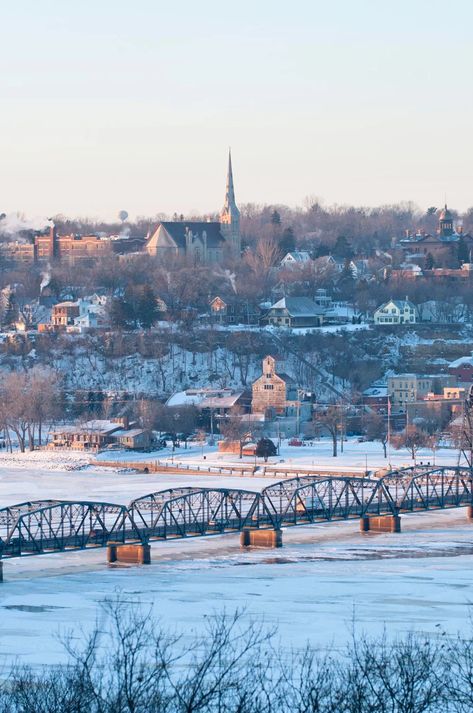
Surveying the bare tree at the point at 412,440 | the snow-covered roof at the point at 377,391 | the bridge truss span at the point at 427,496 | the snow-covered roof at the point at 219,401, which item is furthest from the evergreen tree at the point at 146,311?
the bridge truss span at the point at 427,496

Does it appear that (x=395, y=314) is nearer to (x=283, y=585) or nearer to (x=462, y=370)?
(x=462, y=370)

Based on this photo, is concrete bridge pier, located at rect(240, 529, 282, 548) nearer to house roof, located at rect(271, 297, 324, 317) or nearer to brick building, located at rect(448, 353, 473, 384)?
brick building, located at rect(448, 353, 473, 384)

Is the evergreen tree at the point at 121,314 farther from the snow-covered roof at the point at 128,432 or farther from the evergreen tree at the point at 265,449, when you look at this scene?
the evergreen tree at the point at 265,449

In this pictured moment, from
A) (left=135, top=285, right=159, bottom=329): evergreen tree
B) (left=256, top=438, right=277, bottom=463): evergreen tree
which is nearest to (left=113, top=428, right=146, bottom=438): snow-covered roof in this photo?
(left=256, top=438, right=277, bottom=463): evergreen tree

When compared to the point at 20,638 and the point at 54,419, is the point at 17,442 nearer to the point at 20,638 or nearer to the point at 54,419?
the point at 54,419

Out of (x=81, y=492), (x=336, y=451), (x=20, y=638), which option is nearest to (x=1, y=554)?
(x=20, y=638)

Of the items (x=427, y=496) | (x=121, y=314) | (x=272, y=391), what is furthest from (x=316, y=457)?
(x=121, y=314)

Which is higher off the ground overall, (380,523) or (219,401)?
(219,401)
